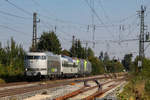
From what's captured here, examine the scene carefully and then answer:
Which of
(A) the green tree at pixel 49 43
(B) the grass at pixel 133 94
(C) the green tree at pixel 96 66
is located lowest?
(B) the grass at pixel 133 94

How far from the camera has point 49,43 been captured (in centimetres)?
6575

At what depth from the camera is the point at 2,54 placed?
1471 inches

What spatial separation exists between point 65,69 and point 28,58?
11.8m

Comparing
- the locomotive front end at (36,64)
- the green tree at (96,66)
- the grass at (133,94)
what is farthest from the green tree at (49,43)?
the grass at (133,94)

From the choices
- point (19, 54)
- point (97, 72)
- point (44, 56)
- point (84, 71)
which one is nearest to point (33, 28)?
point (19, 54)

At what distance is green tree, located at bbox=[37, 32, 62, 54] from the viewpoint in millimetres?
63938

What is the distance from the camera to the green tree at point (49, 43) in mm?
63938

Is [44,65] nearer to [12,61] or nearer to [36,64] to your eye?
[36,64]

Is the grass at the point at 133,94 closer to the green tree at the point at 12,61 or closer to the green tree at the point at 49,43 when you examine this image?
the green tree at the point at 12,61

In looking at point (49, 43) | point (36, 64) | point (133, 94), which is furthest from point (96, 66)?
point (133, 94)

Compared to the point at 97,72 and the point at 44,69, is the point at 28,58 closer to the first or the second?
the point at 44,69

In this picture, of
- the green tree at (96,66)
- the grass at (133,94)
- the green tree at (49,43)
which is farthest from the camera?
the green tree at (96,66)

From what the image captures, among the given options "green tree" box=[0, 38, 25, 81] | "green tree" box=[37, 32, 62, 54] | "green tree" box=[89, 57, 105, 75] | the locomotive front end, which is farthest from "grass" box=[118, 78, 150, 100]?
"green tree" box=[89, 57, 105, 75]

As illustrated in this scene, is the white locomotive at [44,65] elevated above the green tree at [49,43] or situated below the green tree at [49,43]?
below
